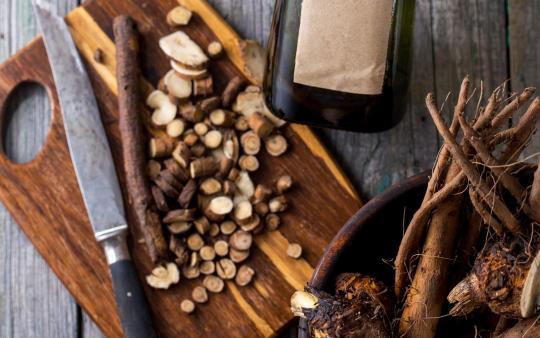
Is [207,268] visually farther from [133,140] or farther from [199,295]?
[133,140]

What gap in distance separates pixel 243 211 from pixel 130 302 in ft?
0.72

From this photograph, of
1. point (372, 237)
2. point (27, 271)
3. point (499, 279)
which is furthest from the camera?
point (27, 271)

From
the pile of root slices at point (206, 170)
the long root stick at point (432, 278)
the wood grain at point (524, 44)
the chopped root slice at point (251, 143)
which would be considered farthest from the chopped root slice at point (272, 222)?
the wood grain at point (524, 44)

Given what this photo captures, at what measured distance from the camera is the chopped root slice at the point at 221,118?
3.48 feet

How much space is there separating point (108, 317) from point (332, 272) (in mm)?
424

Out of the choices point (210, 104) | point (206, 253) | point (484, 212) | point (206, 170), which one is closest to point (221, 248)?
point (206, 253)

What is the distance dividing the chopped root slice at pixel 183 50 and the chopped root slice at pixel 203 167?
0.48 feet

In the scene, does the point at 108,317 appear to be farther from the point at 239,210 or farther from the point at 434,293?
the point at 434,293

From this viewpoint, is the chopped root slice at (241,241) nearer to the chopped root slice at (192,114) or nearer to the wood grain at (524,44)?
the chopped root slice at (192,114)

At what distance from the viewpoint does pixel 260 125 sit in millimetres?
1041

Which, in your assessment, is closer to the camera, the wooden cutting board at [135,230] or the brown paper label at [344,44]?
the brown paper label at [344,44]

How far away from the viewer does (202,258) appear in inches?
41.3

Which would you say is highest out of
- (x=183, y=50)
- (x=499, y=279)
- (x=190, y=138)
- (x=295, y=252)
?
(x=183, y=50)

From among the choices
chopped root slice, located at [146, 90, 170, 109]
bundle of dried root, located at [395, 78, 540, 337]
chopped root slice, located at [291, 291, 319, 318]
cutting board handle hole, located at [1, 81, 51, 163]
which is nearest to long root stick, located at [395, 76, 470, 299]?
bundle of dried root, located at [395, 78, 540, 337]
